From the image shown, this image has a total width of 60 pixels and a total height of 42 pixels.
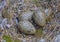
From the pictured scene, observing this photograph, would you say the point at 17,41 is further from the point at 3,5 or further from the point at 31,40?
the point at 3,5

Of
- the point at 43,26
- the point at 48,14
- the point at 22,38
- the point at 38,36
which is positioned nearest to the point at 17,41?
the point at 22,38

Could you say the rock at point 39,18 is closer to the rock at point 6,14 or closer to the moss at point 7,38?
the rock at point 6,14

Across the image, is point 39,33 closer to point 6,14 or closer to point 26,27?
point 26,27

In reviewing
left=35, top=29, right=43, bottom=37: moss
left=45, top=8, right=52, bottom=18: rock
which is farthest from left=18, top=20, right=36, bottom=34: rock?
left=45, top=8, right=52, bottom=18: rock

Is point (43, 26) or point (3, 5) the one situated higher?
point (3, 5)

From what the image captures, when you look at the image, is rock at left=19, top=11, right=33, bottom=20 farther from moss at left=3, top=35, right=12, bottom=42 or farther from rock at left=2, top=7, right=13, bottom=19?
moss at left=3, top=35, right=12, bottom=42

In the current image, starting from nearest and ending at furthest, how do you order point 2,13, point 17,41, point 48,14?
point 17,41 → point 2,13 → point 48,14

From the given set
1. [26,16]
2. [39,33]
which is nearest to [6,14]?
[26,16]

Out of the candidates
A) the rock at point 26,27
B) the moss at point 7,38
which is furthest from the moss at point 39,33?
the moss at point 7,38
